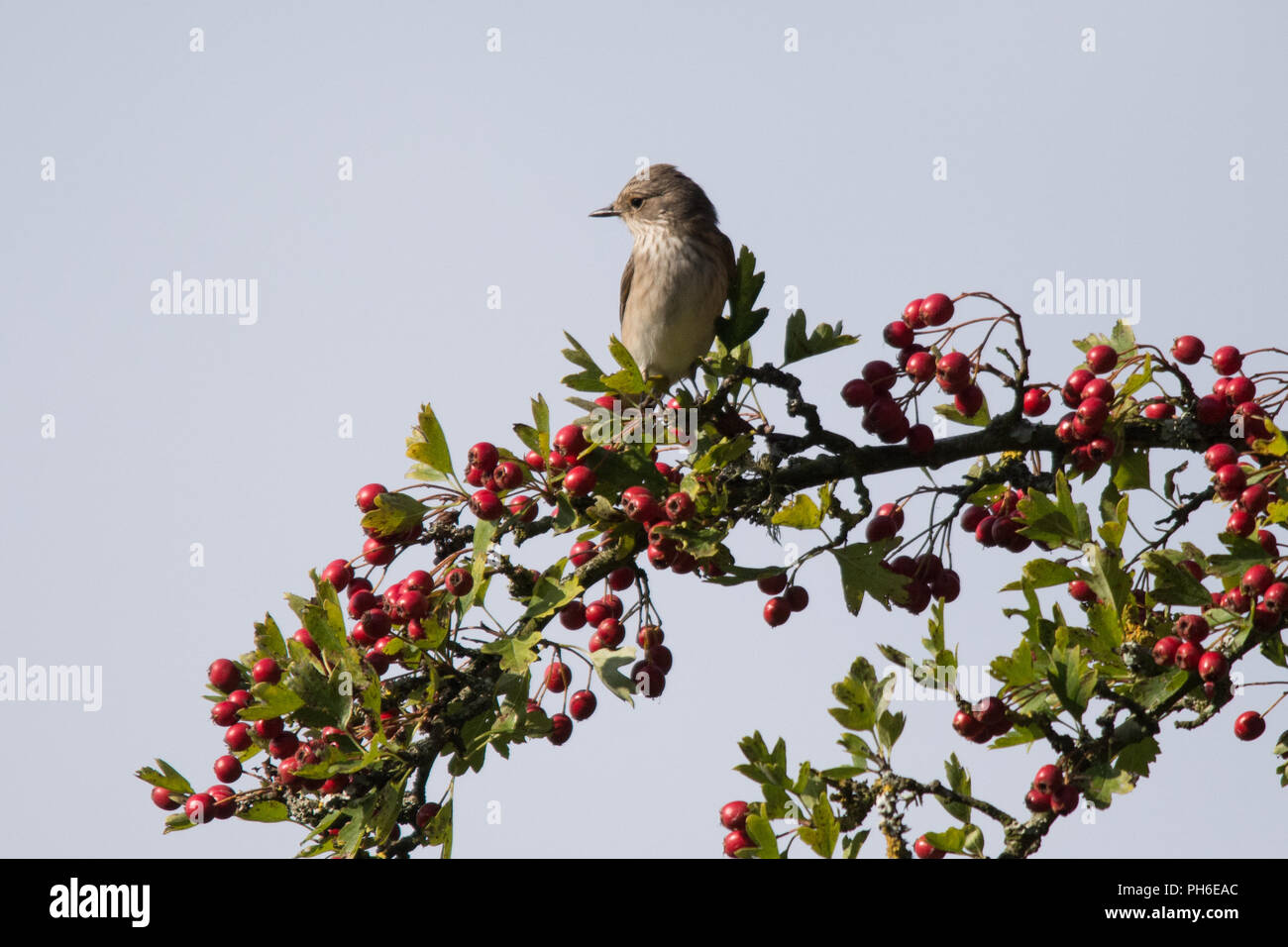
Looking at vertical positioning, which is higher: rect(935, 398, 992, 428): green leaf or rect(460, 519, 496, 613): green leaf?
rect(935, 398, 992, 428): green leaf

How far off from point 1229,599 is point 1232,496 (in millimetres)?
538

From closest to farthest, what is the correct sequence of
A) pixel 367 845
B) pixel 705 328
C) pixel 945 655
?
pixel 945 655 → pixel 367 845 → pixel 705 328

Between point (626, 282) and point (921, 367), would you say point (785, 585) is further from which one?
point (626, 282)

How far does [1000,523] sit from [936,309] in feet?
2.98

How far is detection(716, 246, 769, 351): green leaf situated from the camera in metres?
4.81

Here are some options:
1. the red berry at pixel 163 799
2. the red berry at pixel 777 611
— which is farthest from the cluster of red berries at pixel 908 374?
the red berry at pixel 163 799

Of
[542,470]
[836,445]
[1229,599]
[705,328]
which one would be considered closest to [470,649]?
[542,470]

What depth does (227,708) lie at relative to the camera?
14.6 feet

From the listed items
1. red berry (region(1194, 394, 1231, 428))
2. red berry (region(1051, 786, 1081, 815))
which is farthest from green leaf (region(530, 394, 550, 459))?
red berry (region(1194, 394, 1231, 428))

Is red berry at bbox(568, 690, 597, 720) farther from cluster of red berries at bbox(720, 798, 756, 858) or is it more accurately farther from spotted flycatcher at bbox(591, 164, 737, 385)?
spotted flycatcher at bbox(591, 164, 737, 385)

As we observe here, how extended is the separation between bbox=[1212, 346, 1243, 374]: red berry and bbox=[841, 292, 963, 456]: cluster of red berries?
37.9 inches

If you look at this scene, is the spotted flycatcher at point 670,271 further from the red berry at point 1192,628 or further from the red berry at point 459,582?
the red berry at point 1192,628

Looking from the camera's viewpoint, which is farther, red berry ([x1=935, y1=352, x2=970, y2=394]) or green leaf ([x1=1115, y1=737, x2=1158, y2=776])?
red berry ([x1=935, y1=352, x2=970, y2=394])

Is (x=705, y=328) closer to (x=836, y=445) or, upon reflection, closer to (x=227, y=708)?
(x=836, y=445)
